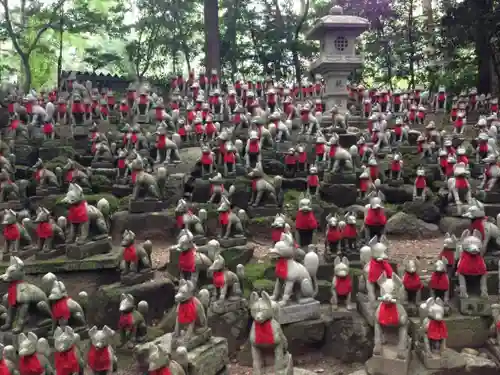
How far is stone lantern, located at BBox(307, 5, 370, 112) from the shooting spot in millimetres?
14734

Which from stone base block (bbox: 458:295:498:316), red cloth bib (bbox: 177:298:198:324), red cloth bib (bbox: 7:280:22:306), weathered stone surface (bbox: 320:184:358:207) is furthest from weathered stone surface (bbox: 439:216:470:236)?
red cloth bib (bbox: 7:280:22:306)

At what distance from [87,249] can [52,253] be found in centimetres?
56

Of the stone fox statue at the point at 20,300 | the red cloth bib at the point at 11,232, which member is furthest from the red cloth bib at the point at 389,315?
the red cloth bib at the point at 11,232

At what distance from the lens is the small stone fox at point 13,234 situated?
25.6 feet

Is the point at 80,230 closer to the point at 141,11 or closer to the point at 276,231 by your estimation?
the point at 276,231

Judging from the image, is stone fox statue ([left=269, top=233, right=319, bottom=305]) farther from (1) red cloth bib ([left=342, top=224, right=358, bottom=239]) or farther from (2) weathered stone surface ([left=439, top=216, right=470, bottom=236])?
(2) weathered stone surface ([left=439, top=216, right=470, bottom=236])

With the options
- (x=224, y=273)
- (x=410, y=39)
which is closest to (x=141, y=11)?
(x=410, y=39)

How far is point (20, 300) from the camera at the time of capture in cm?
620

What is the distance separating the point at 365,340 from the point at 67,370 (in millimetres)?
3385

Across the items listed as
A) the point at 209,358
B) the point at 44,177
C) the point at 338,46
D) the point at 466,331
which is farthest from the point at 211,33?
the point at 209,358

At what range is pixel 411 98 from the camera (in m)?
17.3

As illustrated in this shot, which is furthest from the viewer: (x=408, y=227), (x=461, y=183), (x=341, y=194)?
(x=341, y=194)

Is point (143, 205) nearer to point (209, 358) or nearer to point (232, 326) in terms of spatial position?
point (232, 326)

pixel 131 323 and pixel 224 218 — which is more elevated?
pixel 224 218
